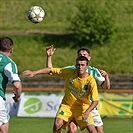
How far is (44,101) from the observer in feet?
60.1

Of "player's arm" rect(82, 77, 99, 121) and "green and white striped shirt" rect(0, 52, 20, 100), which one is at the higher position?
"green and white striped shirt" rect(0, 52, 20, 100)

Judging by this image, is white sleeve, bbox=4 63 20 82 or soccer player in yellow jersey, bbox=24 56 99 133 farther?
soccer player in yellow jersey, bbox=24 56 99 133

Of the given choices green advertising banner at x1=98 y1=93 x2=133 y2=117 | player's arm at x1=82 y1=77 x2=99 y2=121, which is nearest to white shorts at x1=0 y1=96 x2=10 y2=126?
player's arm at x1=82 y1=77 x2=99 y2=121

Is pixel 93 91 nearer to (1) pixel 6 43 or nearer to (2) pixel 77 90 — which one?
(2) pixel 77 90

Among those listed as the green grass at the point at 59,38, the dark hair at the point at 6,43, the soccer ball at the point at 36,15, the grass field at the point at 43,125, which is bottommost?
the grass field at the point at 43,125

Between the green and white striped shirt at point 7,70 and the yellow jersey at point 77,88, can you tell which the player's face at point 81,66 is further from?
the green and white striped shirt at point 7,70

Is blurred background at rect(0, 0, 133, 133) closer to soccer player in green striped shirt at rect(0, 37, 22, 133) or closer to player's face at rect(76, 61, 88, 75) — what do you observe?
player's face at rect(76, 61, 88, 75)

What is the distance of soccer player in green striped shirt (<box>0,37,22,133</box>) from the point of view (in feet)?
27.4

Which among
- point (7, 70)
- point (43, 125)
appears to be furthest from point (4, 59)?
point (43, 125)

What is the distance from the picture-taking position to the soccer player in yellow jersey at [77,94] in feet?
31.8

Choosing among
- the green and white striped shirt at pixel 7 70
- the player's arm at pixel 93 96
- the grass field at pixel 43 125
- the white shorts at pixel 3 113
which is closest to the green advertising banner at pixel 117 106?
the grass field at pixel 43 125

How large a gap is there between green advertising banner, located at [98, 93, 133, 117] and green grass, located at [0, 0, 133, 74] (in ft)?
29.0

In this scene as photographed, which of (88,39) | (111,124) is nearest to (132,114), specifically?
(111,124)

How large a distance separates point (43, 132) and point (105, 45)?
15824 millimetres
